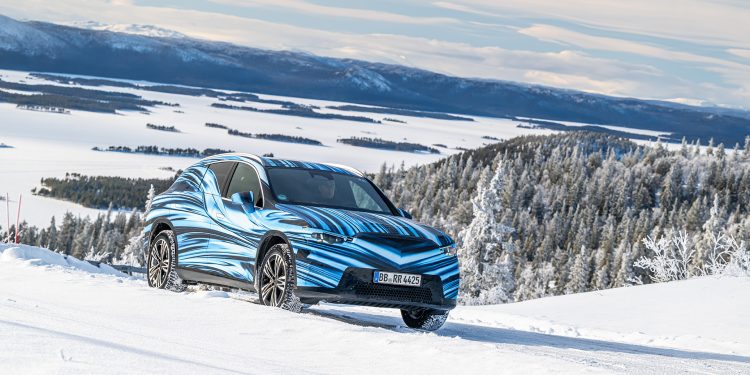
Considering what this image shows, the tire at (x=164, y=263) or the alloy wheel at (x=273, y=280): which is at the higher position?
the alloy wheel at (x=273, y=280)

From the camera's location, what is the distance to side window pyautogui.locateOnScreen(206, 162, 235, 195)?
13633 mm

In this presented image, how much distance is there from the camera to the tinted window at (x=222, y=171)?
13.6 m

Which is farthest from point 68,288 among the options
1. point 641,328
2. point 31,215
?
point 31,215

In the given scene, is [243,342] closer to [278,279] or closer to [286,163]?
[278,279]

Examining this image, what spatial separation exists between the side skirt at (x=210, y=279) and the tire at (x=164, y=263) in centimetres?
20

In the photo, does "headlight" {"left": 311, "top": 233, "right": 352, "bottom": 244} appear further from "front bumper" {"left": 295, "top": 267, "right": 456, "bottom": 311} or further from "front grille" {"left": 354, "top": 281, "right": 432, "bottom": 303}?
"front grille" {"left": 354, "top": 281, "right": 432, "bottom": 303}


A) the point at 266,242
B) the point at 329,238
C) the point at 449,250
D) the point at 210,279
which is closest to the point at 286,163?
the point at 266,242

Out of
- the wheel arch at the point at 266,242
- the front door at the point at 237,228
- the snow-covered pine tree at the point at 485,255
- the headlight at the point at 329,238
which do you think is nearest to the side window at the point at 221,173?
the front door at the point at 237,228

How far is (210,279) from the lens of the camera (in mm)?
13359

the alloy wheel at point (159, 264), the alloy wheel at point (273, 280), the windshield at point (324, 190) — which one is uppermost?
the windshield at point (324, 190)

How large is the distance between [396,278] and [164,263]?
442cm

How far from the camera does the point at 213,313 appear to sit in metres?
10.9

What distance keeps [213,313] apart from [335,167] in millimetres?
3545

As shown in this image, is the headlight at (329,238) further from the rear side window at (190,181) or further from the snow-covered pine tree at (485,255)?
the snow-covered pine tree at (485,255)
